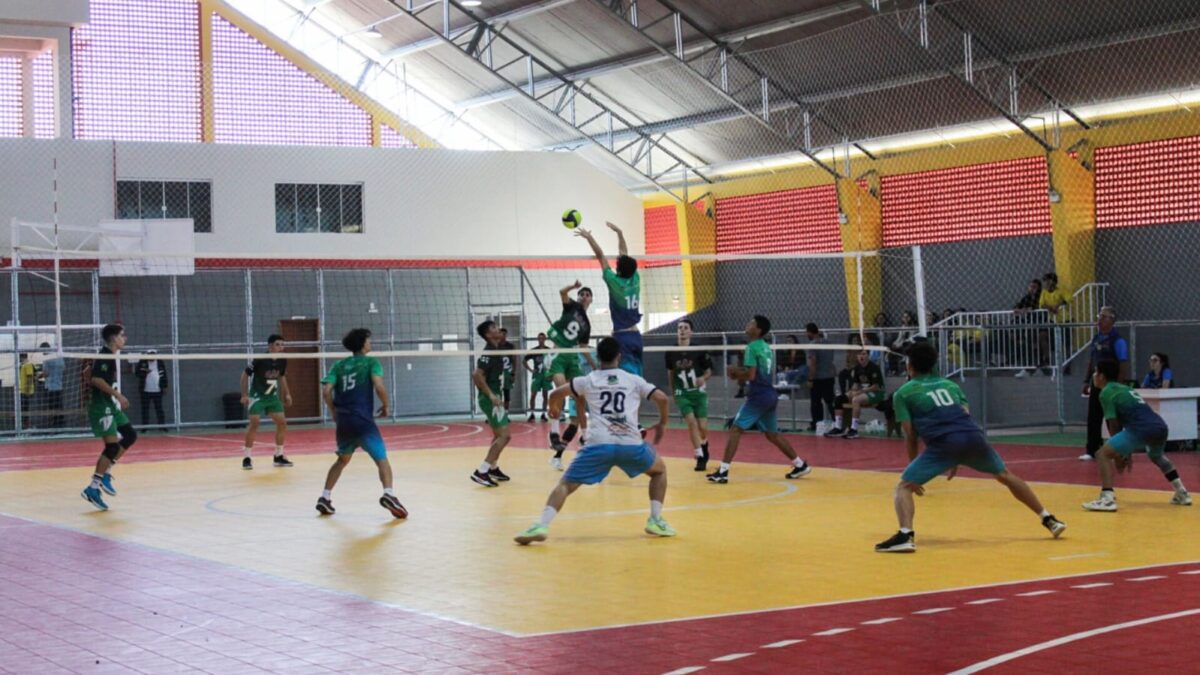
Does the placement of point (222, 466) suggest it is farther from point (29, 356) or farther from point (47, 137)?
point (47, 137)

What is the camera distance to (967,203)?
3322 cm

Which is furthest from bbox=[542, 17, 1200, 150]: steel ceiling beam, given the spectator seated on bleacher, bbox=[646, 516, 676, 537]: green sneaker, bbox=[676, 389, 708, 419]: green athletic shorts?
bbox=[646, 516, 676, 537]: green sneaker

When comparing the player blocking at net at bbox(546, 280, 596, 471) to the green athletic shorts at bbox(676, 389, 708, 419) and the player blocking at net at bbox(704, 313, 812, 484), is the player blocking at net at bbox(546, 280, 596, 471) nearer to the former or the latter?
the green athletic shorts at bbox(676, 389, 708, 419)

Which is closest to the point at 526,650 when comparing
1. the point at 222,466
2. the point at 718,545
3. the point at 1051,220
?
the point at 718,545

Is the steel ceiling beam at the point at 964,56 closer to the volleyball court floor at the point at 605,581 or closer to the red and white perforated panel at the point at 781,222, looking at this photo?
the red and white perforated panel at the point at 781,222

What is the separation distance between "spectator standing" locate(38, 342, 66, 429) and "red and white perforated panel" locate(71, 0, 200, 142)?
242 inches

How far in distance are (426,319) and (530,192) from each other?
15.0 ft

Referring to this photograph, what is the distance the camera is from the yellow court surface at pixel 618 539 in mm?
9789

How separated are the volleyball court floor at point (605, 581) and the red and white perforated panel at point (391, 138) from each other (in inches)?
914

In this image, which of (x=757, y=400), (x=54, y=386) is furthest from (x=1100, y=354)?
(x=54, y=386)

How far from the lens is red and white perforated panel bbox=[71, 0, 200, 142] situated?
119 ft

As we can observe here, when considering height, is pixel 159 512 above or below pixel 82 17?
below

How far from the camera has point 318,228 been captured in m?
36.8

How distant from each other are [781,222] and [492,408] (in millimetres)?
20994
